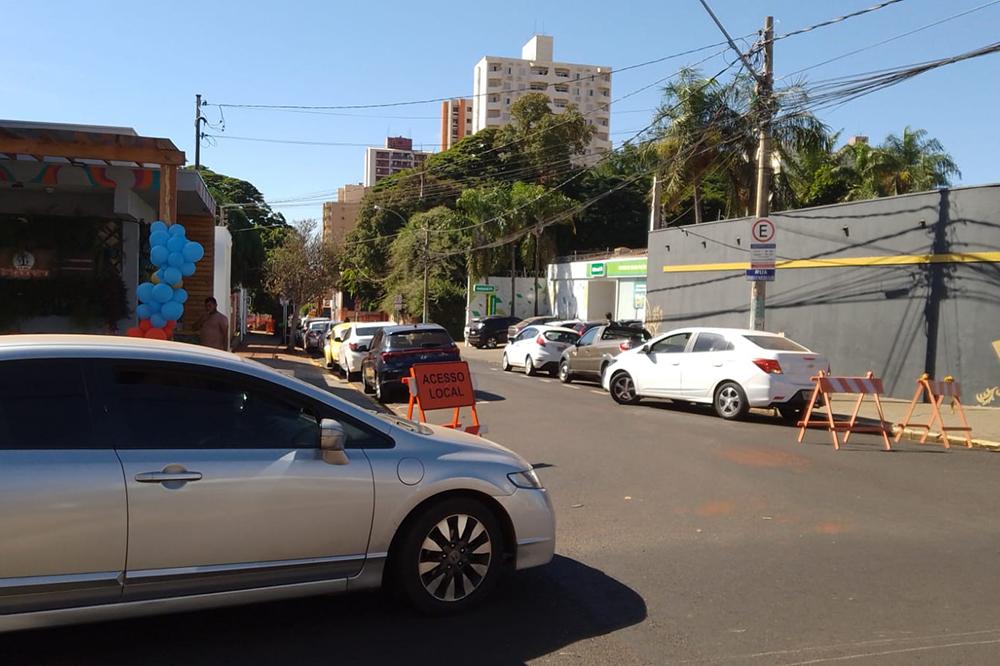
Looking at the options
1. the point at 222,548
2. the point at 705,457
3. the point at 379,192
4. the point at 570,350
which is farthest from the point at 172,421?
the point at 379,192

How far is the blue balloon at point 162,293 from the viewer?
11727 mm

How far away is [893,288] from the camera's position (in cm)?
1848

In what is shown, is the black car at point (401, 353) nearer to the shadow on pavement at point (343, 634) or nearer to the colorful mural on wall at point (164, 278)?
the colorful mural on wall at point (164, 278)

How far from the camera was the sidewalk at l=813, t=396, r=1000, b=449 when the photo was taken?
42.0 feet

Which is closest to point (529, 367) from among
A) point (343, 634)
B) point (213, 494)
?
point (343, 634)

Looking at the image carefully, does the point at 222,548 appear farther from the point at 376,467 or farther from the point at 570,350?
the point at 570,350

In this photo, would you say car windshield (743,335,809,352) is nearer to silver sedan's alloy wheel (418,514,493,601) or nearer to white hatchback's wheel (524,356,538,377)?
silver sedan's alloy wheel (418,514,493,601)

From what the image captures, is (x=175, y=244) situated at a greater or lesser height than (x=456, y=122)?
lesser

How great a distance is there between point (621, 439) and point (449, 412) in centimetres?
449

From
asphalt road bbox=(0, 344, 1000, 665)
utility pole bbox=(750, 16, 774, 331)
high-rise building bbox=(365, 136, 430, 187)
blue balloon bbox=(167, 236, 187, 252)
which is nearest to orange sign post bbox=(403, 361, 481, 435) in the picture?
asphalt road bbox=(0, 344, 1000, 665)

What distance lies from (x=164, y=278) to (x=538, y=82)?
329ft

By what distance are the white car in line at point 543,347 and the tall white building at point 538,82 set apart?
281ft

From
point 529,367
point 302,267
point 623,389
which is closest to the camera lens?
point 623,389

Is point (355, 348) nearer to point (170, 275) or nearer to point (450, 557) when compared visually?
point (170, 275)
